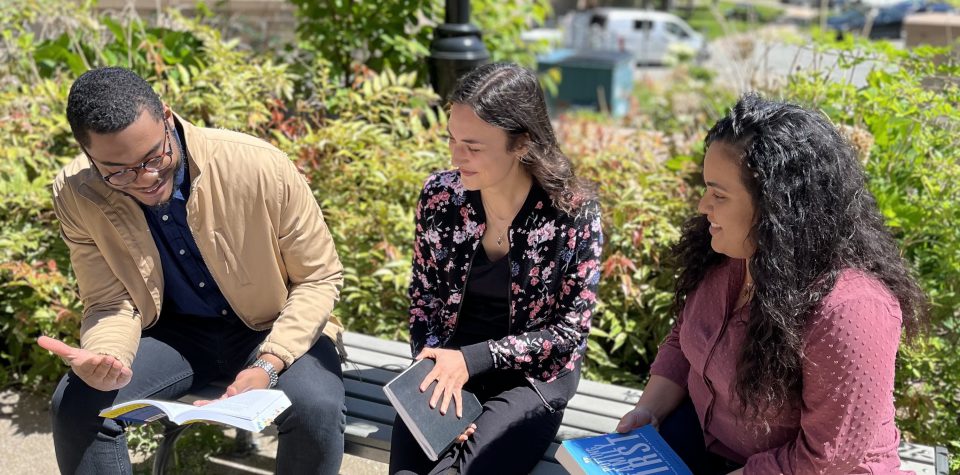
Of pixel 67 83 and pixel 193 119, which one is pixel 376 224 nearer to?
pixel 193 119

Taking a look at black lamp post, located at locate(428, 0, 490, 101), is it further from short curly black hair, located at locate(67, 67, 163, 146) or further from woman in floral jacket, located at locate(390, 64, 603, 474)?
short curly black hair, located at locate(67, 67, 163, 146)

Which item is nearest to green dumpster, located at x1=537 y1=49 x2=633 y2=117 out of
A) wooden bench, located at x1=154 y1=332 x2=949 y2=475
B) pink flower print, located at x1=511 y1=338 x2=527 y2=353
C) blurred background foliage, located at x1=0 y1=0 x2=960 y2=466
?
blurred background foliage, located at x1=0 y1=0 x2=960 y2=466

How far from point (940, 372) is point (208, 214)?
252cm

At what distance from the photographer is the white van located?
75.8 feet

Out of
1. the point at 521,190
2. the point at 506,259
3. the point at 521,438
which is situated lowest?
the point at 521,438

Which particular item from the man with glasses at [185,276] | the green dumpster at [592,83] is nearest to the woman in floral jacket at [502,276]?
the man with glasses at [185,276]

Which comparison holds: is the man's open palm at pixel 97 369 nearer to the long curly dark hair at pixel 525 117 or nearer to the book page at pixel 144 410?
the book page at pixel 144 410

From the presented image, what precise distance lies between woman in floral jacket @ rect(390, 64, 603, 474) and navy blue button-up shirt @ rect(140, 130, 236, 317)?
0.64 m

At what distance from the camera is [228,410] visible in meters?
2.21

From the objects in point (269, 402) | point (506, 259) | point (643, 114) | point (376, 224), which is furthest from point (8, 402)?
point (643, 114)

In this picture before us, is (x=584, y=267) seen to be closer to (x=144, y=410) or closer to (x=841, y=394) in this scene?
(x=841, y=394)

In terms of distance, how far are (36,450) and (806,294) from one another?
115 inches

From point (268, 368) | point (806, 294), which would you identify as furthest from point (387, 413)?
point (806, 294)

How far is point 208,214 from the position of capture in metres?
2.63
